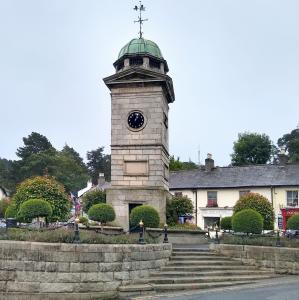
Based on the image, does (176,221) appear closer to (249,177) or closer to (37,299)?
(37,299)

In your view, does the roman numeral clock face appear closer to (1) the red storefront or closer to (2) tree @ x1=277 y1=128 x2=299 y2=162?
(1) the red storefront

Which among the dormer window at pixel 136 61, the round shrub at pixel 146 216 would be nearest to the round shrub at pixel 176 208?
the round shrub at pixel 146 216

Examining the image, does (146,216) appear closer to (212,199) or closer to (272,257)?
(272,257)

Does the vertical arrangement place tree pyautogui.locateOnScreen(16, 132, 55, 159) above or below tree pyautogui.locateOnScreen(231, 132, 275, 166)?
above

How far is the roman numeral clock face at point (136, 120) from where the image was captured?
25.6 m

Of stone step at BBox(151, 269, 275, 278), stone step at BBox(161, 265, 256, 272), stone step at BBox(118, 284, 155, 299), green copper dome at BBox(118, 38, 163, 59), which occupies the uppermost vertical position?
green copper dome at BBox(118, 38, 163, 59)

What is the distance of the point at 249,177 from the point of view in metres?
45.7

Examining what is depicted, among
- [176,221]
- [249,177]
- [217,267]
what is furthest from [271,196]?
[217,267]

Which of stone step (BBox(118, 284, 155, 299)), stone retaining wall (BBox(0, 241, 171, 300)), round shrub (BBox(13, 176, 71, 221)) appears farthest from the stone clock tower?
stone step (BBox(118, 284, 155, 299))

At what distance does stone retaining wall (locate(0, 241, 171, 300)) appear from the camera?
47.7 ft

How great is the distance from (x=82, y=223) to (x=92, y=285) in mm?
9399

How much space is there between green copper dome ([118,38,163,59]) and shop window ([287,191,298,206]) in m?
22.4

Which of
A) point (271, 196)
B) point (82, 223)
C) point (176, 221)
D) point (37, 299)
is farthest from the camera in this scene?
point (271, 196)

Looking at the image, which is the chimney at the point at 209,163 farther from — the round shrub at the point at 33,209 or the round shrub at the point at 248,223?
the round shrub at the point at 33,209
